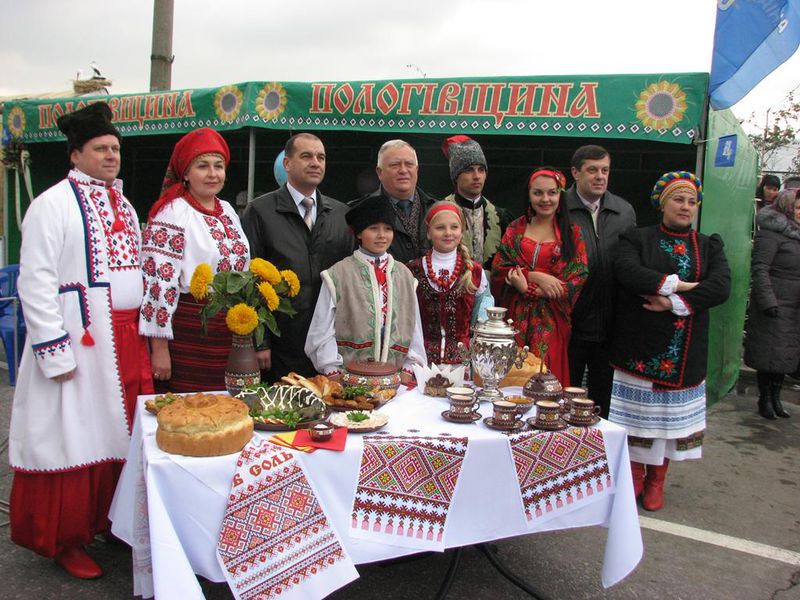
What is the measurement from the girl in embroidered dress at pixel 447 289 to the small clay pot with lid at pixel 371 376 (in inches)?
26.4

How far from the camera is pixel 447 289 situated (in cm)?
341

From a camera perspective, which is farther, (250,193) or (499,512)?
(250,193)

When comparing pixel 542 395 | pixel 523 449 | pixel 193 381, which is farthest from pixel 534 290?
pixel 193 381

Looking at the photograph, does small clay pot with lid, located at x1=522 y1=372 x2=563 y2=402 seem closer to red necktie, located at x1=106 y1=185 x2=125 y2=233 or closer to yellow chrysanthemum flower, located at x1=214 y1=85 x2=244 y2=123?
red necktie, located at x1=106 y1=185 x2=125 y2=233

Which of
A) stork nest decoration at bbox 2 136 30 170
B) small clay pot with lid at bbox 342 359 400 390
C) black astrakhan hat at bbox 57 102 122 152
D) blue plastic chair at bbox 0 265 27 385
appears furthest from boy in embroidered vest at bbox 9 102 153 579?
stork nest decoration at bbox 2 136 30 170

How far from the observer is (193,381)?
121 inches

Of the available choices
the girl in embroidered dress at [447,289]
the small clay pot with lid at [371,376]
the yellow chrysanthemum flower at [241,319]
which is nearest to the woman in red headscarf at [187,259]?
the yellow chrysanthemum flower at [241,319]

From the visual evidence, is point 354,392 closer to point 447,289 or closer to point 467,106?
point 447,289

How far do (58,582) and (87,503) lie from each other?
35 centimetres

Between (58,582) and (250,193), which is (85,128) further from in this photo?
(250,193)

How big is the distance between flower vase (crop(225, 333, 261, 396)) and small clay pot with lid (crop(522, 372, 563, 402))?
1.16 m

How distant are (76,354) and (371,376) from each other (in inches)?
49.0

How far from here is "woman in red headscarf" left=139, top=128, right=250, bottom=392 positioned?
2.88 m

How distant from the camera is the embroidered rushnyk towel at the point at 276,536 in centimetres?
200
